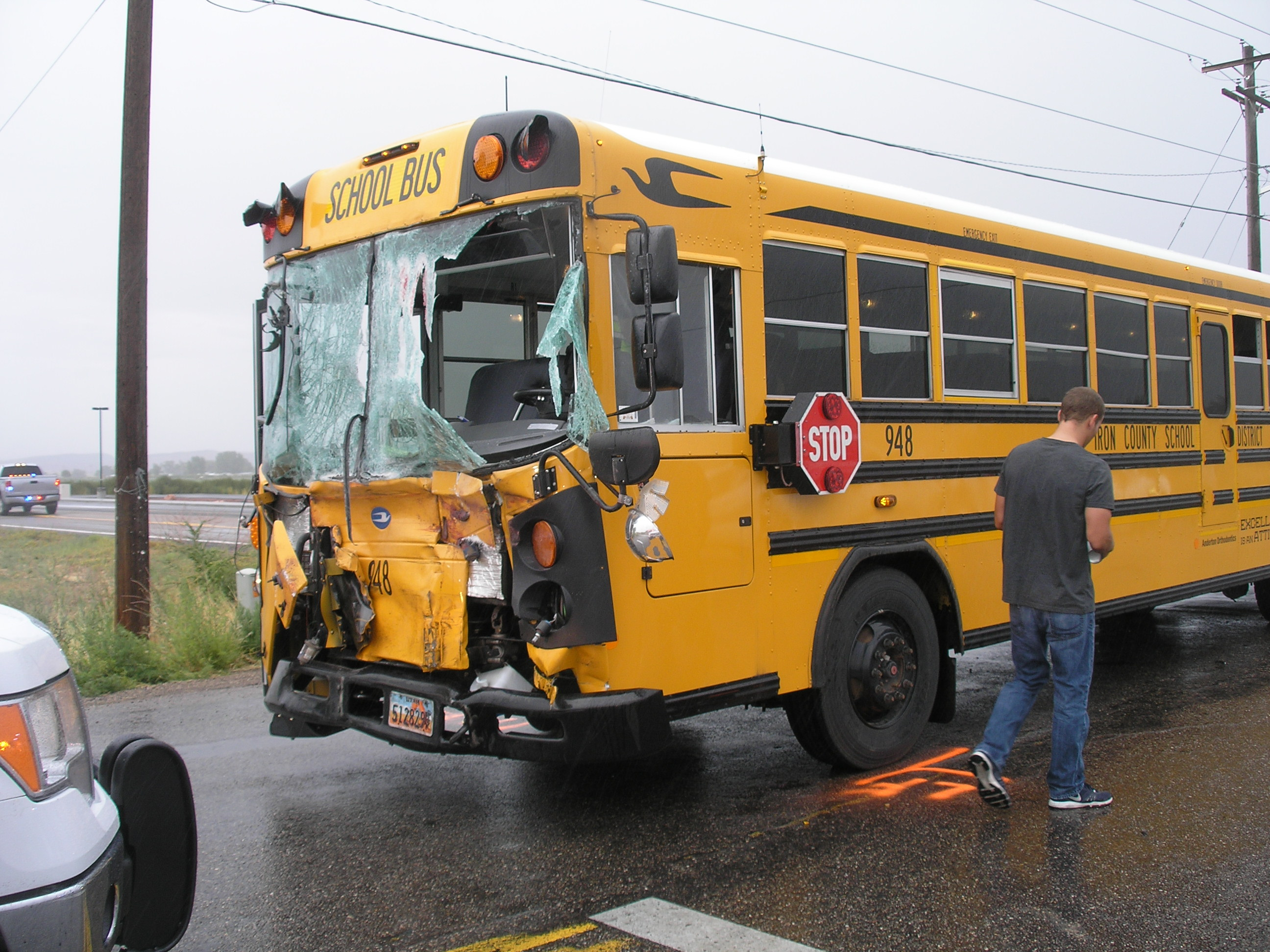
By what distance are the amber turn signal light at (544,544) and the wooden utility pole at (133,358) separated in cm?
590

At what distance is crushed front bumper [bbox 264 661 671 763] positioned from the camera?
4.01 m

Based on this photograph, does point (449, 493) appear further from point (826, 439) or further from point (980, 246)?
point (980, 246)

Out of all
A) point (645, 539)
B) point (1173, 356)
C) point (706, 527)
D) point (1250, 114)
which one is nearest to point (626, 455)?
point (645, 539)

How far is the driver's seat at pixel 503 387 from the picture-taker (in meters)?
4.67

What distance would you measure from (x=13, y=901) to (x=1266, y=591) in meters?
10.4

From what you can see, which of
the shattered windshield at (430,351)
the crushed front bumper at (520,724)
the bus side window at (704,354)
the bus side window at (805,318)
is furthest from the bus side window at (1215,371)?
the crushed front bumper at (520,724)

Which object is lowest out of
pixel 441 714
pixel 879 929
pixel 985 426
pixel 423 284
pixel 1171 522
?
pixel 879 929

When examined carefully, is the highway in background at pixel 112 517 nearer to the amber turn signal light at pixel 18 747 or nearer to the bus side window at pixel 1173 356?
the bus side window at pixel 1173 356

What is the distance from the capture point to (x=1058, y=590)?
4.69 metres

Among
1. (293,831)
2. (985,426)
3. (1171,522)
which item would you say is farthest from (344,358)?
(1171,522)

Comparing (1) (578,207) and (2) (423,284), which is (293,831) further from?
(1) (578,207)

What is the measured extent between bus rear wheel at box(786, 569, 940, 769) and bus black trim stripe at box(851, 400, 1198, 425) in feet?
2.67

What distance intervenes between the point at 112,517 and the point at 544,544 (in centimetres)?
4593

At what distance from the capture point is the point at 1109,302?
6.89 meters
